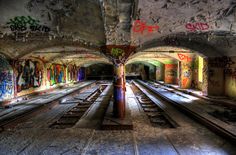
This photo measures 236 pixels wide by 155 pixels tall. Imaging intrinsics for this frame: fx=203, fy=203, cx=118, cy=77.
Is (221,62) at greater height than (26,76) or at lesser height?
greater

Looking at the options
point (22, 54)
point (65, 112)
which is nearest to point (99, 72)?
point (22, 54)

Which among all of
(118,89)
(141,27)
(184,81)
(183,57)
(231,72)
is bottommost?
(184,81)

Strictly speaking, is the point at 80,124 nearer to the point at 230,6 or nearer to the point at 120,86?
the point at 120,86

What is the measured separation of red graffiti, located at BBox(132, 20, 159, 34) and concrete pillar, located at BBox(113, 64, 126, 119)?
151 centimetres

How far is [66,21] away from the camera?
625 cm

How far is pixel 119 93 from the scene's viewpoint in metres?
7.27

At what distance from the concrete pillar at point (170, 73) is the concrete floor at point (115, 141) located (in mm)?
16274

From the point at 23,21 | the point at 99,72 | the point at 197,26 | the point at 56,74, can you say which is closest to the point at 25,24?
the point at 23,21

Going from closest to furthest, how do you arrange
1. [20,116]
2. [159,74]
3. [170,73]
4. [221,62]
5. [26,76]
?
[20,116], [221,62], [26,76], [170,73], [159,74]

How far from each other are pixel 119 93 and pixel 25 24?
384 centimetres

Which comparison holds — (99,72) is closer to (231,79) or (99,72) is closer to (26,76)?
(26,76)

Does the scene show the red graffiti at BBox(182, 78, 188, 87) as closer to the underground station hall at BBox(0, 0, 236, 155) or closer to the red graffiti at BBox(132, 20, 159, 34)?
Answer: the underground station hall at BBox(0, 0, 236, 155)

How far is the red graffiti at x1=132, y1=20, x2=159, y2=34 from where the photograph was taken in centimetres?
612

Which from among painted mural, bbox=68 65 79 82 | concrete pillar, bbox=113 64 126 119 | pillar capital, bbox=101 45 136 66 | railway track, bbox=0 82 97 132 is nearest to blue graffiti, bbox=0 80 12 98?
railway track, bbox=0 82 97 132
